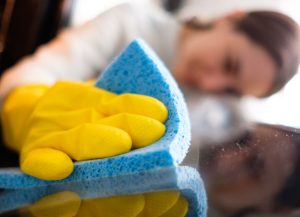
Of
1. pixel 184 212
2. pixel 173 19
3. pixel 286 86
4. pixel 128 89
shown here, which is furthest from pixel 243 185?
pixel 173 19

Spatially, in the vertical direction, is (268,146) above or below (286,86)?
above

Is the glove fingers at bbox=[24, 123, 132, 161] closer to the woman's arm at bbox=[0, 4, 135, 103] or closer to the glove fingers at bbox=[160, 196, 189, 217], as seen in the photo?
the glove fingers at bbox=[160, 196, 189, 217]

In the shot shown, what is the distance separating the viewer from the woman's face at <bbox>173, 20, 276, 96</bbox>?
2.94 feet

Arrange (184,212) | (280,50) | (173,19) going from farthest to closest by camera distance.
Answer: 1. (173,19)
2. (280,50)
3. (184,212)

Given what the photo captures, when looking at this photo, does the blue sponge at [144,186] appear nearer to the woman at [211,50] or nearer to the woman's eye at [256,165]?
the woman's eye at [256,165]

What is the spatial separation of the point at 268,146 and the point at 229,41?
0.50 metres

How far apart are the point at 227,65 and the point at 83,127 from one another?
0.55 metres

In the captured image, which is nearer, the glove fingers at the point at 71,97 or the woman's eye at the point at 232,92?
the glove fingers at the point at 71,97

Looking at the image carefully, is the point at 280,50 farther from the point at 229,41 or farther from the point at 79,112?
the point at 79,112

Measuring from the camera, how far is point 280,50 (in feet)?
2.94

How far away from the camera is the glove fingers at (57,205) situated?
1.07ft

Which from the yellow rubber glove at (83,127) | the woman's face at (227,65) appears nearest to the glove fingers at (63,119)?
the yellow rubber glove at (83,127)

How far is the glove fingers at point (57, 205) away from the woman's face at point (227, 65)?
0.58m

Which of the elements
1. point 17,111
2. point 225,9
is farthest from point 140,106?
point 225,9
